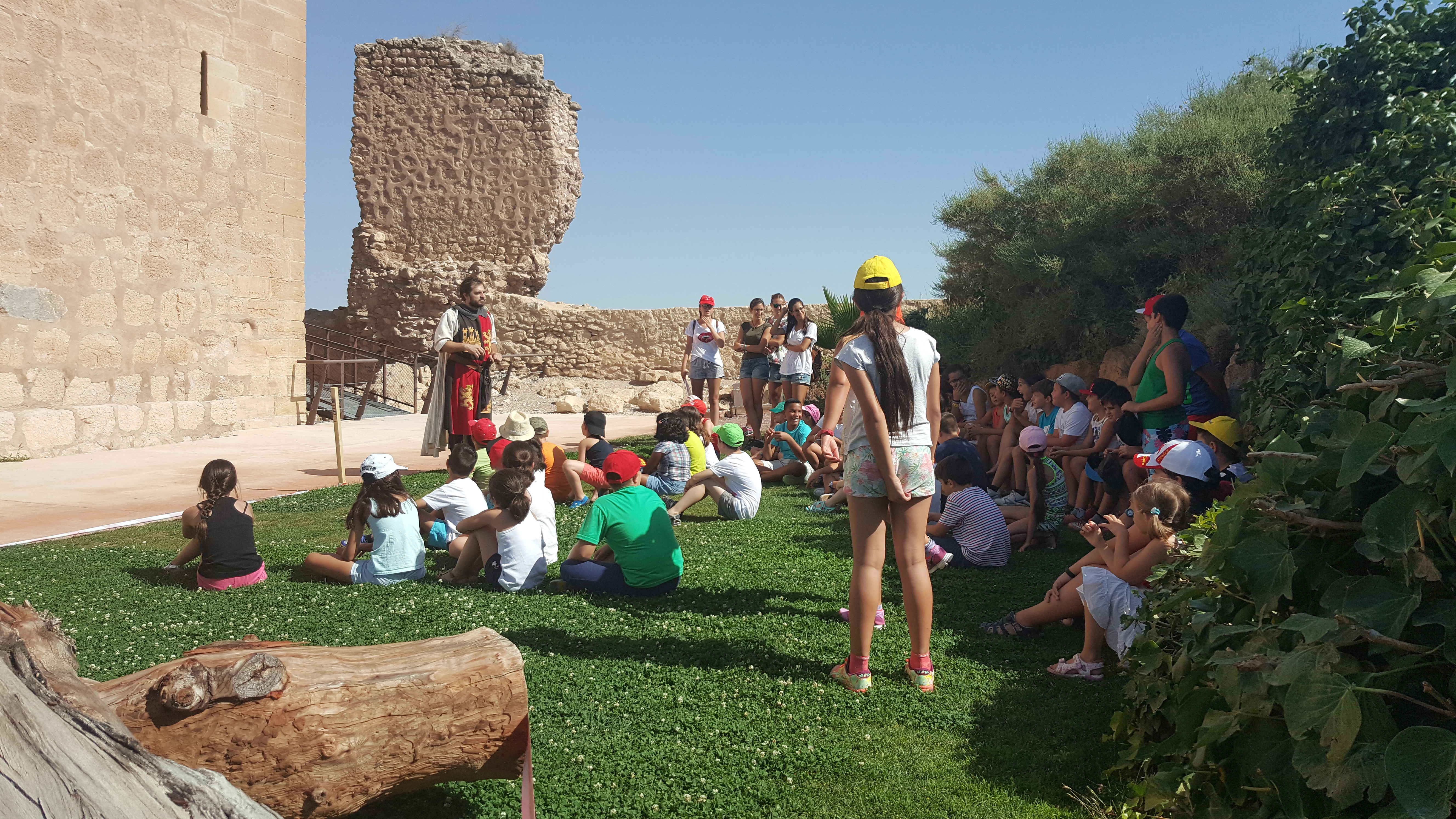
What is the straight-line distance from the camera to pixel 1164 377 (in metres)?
5.90

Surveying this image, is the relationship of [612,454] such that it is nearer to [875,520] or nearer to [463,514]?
[463,514]

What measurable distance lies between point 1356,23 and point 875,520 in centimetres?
519

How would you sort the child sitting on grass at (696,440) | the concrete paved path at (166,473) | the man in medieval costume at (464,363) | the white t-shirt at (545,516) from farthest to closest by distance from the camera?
the child sitting on grass at (696,440) → the man in medieval costume at (464,363) → the concrete paved path at (166,473) → the white t-shirt at (545,516)

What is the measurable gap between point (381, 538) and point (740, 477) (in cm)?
286

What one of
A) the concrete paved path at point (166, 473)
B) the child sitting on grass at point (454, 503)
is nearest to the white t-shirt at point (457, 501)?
the child sitting on grass at point (454, 503)

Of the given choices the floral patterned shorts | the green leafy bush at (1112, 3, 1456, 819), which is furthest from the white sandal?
the floral patterned shorts

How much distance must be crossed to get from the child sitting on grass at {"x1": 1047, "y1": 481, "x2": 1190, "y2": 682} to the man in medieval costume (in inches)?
197

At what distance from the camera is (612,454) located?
548 centimetres

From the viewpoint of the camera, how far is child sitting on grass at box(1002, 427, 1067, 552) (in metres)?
6.32

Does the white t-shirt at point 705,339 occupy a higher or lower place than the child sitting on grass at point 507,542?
higher

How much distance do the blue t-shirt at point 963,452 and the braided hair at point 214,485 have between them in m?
4.35

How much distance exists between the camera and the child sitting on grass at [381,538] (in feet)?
17.7

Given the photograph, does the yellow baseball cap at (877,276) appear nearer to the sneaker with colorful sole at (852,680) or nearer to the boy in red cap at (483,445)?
the sneaker with colorful sole at (852,680)

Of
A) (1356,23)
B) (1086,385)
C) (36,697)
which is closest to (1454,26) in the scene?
(1356,23)
